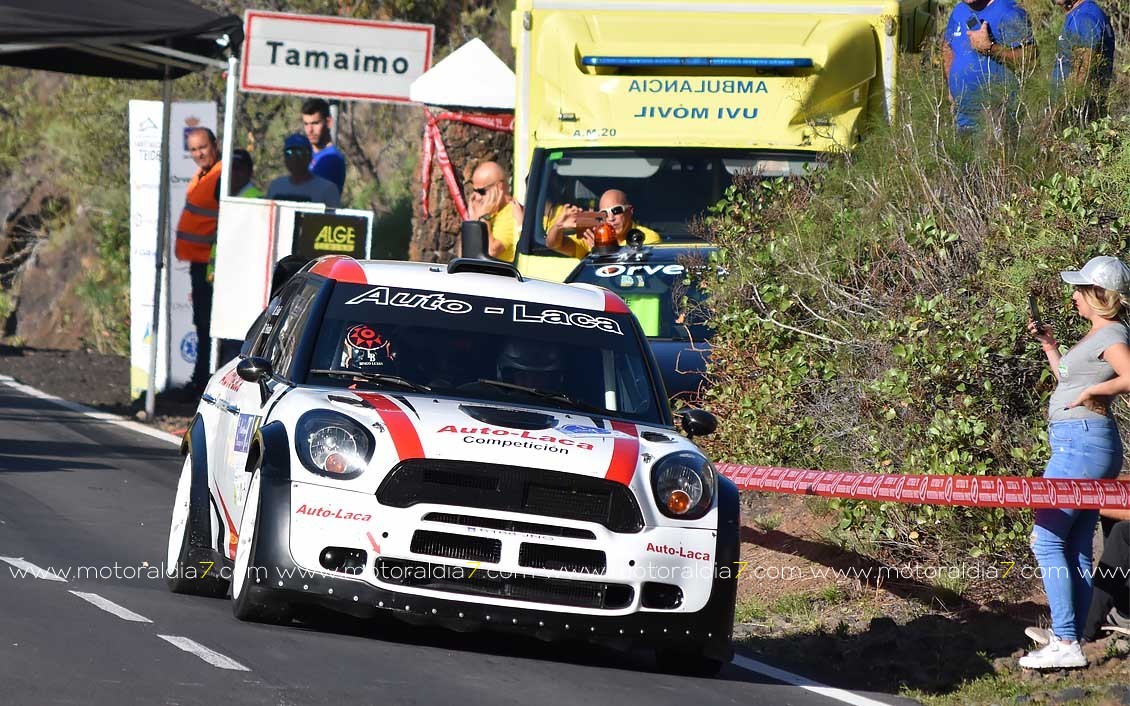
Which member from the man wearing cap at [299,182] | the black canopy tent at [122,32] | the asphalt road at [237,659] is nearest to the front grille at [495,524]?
the asphalt road at [237,659]

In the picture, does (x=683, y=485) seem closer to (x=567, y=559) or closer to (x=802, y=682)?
(x=567, y=559)

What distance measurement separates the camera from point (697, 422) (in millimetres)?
8469

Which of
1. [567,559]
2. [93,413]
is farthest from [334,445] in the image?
[93,413]

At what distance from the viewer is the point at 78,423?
1744 centimetres

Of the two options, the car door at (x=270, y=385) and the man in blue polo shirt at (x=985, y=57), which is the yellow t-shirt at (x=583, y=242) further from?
the car door at (x=270, y=385)

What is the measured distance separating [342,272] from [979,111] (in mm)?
4452

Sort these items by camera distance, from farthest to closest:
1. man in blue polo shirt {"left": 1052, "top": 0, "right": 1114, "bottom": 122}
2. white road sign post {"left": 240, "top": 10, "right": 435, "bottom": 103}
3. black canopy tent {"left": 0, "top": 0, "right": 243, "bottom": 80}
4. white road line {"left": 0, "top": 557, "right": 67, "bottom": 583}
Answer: white road sign post {"left": 240, "top": 10, "right": 435, "bottom": 103}
black canopy tent {"left": 0, "top": 0, "right": 243, "bottom": 80}
man in blue polo shirt {"left": 1052, "top": 0, "right": 1114, "bottom": 122}
white road line {"left": 0, "top": 557, "right": 67, "bottom": 583}

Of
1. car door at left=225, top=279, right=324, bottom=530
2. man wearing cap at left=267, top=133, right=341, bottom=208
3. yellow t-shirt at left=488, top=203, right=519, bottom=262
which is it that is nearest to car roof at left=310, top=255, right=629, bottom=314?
car door at left=225, top=279, right=324, bottom=530

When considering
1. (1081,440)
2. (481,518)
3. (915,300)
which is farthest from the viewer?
(915,300)

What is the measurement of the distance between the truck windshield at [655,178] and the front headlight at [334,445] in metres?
7.08

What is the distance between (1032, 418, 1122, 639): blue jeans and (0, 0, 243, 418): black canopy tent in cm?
1078

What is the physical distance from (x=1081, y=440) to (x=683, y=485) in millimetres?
1830

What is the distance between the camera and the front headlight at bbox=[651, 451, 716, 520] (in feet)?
25.1

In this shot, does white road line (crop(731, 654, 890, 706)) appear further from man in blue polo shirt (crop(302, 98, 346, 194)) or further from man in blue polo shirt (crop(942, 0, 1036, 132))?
man in blue polo shirt (crop(302, 98, 346, 194))
